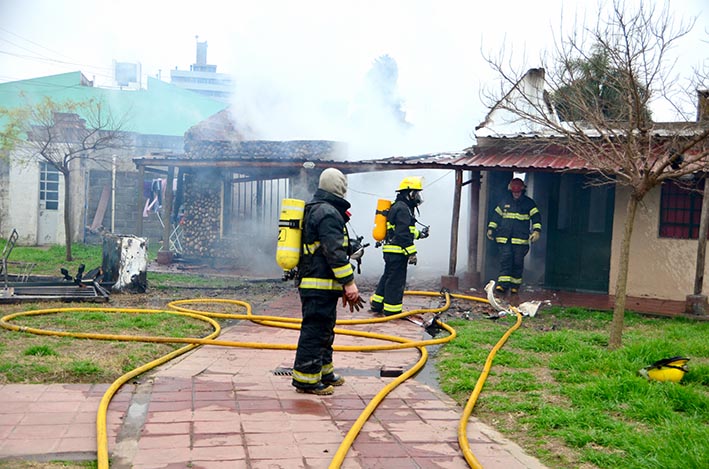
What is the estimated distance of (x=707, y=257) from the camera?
10.9 m

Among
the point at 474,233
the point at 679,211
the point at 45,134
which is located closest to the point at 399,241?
the point at 474,233

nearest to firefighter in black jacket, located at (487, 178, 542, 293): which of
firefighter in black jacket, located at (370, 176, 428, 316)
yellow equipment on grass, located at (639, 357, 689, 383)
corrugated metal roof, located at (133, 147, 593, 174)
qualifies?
corrugated metal roof, located at (133, 147, 593, 174)

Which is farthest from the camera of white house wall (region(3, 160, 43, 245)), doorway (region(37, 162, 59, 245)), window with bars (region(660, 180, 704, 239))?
doorway (region(37, 162, 59, 245))

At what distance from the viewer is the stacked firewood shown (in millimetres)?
17188

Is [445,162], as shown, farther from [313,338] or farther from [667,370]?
[313,338]

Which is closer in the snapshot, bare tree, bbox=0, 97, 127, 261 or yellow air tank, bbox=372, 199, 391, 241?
yellow air tank, bbox=372, 199, 391, 241

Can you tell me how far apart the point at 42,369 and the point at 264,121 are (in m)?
18.3

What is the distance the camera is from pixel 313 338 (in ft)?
16.9

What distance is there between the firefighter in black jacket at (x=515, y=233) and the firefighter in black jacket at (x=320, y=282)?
5.99 m

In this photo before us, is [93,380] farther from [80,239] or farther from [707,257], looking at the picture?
[80,239]

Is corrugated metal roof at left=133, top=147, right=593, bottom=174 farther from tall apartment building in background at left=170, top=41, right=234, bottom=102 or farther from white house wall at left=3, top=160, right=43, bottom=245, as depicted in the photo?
tall apartment building in background at left=170, top=41, right=234, bottom=102

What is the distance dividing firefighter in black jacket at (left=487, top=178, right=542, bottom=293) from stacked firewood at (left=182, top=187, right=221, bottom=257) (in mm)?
8783

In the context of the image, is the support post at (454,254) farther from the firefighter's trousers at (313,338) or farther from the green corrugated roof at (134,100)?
the green corrugated roof at (134,100)

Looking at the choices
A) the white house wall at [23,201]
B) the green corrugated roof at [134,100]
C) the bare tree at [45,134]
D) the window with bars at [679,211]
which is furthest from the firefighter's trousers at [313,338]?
the green corrugated roof at [134,100]
